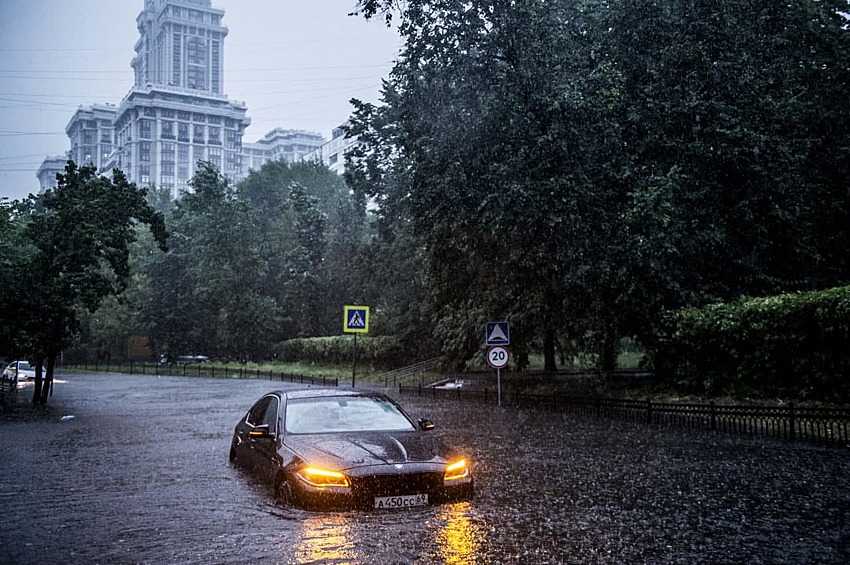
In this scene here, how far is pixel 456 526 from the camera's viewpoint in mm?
8094

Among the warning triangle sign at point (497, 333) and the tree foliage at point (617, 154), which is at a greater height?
the tree foliage at point (617, 154)

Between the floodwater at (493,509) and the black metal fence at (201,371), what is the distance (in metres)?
28.1

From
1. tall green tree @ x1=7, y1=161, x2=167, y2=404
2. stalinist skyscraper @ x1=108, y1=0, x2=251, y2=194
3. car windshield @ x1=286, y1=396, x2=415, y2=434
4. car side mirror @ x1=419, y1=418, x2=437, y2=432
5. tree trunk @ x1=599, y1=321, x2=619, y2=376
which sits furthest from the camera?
stalinist skyscraper @ x1=108, y1=0, x2=251, y2=194

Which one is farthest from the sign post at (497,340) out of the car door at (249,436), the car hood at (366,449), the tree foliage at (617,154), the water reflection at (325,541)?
the water reflection at (325,541)

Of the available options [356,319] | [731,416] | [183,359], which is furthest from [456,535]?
[183,359]

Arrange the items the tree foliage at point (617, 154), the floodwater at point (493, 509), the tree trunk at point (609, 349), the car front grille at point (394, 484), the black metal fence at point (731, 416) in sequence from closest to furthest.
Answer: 1. the floodwater at point (493, 509)
2. the car front grille at point (394, 484)
3. the black metal fence at point (731, 416)
4. the tree foliage at point (617, 154)
5. the tree trunk at point (609, 349)

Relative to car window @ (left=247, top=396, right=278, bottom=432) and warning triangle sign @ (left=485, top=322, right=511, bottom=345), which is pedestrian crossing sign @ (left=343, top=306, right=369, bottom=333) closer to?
warning triangle sign @ (left=485, top=322, right=511, bottom=345)

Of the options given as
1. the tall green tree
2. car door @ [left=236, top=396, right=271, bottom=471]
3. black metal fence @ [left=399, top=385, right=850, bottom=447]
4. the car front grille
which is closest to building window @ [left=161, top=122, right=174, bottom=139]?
the tall green tree

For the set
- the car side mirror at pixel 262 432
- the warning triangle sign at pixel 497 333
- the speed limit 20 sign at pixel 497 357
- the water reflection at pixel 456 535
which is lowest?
the water reflection at pixel 456 535

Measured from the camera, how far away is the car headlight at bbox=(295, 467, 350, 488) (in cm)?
852

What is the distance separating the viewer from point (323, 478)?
8.59m

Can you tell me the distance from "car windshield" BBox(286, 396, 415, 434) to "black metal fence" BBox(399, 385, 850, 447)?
8920 mm

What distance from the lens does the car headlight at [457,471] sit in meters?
8.85

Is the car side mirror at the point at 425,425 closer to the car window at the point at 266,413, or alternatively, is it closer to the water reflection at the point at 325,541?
the car window at the point at 266,413
